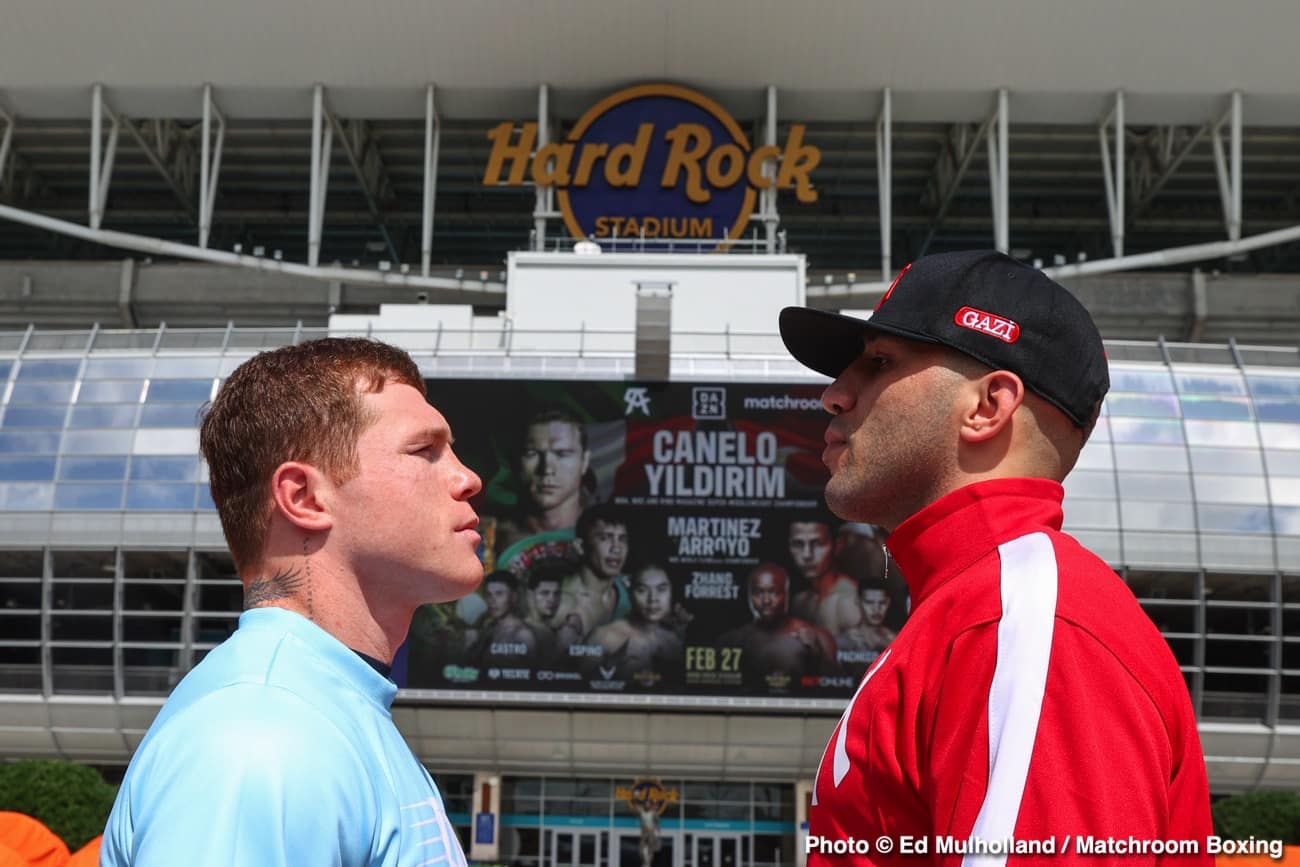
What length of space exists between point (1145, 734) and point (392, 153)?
44.1m

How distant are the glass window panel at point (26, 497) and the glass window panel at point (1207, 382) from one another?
26648mm

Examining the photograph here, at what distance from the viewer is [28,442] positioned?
31.1m

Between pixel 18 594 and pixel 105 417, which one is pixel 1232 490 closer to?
pixel 105 417

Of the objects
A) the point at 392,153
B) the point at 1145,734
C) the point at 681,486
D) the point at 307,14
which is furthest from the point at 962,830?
the point at 392,153

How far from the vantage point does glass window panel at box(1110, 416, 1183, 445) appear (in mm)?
30172

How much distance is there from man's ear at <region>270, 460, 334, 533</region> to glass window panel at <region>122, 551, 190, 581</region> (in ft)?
96.2

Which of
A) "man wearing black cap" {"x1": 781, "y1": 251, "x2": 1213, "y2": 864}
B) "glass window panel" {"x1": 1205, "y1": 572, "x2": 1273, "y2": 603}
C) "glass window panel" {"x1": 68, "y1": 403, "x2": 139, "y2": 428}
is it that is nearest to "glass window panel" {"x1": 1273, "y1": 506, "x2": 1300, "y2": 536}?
"glass window panel" {"x1": 1205, "y1": 572, "x2": 1273, "y2": 603}

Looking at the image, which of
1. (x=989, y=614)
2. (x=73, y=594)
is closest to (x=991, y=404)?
(x=989, y=614)

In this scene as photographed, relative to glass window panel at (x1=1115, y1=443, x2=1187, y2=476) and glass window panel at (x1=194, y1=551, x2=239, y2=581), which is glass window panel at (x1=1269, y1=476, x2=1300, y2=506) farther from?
glass window panel at (x1=194, y1=551, x2=239, y2=581)

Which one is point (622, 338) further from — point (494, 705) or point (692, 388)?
point (494, 705)

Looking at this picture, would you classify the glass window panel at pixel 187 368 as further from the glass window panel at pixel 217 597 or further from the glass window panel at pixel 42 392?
the glass window panel at pixel 217 597

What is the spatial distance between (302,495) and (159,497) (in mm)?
29850

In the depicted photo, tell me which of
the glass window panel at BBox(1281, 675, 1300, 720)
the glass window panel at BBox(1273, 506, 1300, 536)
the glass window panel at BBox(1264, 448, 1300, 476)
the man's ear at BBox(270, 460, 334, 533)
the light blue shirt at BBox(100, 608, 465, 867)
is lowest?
the light blue shirt at BBox(100, 608, 465, 867)

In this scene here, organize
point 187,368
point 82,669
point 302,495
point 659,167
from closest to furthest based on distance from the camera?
point 302,495, point 82,669, point 187,368, point 659,167
